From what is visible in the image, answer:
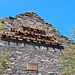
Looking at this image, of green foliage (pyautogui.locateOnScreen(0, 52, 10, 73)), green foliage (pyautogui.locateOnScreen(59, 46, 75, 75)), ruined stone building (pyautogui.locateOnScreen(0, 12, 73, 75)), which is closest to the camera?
green foliage (pyautogui.locateOnScreen(0, 52, 10, 73))

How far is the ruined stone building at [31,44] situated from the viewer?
8133 mm

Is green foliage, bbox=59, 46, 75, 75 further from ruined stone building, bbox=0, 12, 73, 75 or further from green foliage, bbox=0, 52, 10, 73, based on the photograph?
green foliage, bbox=0, 52, 10, 73

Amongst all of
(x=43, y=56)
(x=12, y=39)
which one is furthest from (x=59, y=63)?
(x=12, y=39)

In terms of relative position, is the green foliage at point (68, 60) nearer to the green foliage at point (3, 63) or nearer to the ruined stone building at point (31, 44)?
the ruined stone building at point (31, 44)

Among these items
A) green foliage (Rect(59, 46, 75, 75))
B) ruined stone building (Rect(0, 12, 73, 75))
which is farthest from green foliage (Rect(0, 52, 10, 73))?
green foliage (Rect(59, 46, 75, 75))

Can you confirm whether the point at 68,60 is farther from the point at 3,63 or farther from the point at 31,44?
the point at 3,63

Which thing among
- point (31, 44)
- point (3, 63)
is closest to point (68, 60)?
point (31, 44)

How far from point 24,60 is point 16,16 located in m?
3.72

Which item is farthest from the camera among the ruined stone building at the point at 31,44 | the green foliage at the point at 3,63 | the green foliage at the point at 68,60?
the green foliage at the point at 68,60

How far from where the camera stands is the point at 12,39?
855 centimetres

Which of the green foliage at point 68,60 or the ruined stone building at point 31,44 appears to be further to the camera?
the green foliage at point 68,60

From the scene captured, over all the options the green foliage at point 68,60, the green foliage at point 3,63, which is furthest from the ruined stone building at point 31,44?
the green foliage at point 68,60

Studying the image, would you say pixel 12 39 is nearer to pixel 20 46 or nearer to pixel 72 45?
pixel 20 46

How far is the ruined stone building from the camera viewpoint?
813 cm
